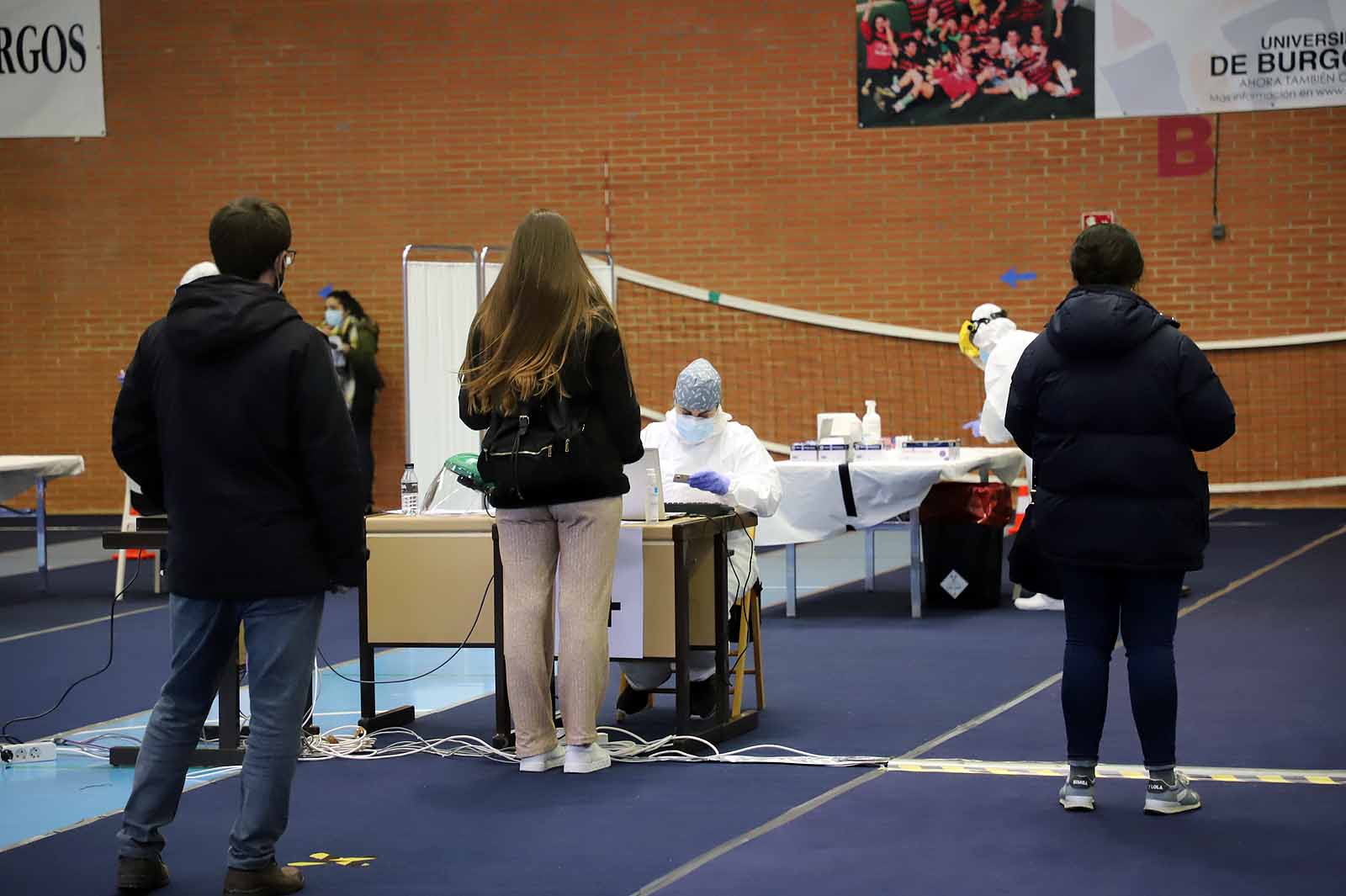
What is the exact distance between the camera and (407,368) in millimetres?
7902

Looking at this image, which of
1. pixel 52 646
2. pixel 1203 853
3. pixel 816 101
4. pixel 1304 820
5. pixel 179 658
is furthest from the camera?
pixel 816 101

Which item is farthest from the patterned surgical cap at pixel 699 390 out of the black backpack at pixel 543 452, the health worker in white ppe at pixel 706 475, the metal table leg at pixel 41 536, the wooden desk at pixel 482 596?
the metal table leg at pixel 41 536

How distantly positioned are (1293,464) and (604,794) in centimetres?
890

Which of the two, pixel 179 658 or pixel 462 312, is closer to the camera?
pixel 179 658

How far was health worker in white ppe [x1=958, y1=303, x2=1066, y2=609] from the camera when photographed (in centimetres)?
809

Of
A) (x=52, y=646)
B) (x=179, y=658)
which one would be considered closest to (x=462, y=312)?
(x=52, y=646)

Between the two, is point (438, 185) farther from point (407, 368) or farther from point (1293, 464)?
point (1293, 464)

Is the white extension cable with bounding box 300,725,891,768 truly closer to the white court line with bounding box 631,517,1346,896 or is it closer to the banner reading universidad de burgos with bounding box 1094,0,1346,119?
the white court line with bounding box 631,517,1346,896

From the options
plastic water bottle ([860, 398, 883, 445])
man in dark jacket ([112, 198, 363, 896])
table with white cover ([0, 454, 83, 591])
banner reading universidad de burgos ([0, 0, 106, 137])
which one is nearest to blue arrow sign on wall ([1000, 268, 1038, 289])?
plastic water bottle ([860, 398, 883, 445])

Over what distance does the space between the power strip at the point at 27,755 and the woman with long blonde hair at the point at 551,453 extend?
154cm

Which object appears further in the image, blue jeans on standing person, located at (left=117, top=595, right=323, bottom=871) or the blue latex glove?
the blue latex glove

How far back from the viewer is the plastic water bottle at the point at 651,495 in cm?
514

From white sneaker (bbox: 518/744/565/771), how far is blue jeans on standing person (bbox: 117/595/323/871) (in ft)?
4.43

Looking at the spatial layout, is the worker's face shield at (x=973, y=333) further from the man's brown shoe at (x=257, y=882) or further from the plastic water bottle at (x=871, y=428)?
the man's brown shoe at (x=257, y=882)
